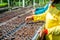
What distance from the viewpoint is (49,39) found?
6.38ft

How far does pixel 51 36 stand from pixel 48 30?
0.06 meters

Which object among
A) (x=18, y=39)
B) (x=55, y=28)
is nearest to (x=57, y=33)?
(x=55, y=28)

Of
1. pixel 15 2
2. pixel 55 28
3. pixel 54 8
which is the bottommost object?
pixel 15 2

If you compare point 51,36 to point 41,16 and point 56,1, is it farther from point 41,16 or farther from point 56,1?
point 41,16

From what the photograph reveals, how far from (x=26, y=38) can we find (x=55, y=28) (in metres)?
5.81

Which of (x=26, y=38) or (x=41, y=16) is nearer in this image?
(x=41, y=16)

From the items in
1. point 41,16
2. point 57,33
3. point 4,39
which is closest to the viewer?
point 57,33

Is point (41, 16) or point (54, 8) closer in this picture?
point (54, 8)

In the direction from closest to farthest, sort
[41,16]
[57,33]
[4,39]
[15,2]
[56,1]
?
[57,33] < [56,1] < [41,16] < [4,39] < [15,2]

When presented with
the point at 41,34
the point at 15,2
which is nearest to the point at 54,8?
the point at 41,34

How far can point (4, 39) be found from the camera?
7359 millimetres

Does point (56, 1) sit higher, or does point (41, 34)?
point (56, 1)

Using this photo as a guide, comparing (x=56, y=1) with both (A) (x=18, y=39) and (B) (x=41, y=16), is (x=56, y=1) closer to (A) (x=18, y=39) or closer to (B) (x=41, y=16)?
(B) (x=41, y=16)

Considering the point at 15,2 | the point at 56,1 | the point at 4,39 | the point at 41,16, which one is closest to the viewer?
the point at 56,1
